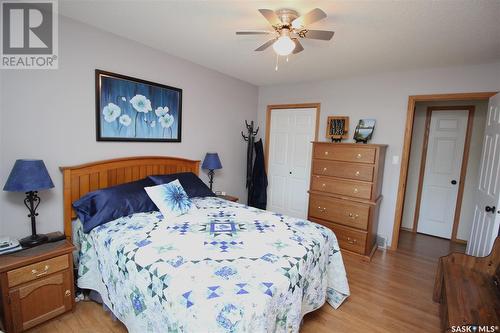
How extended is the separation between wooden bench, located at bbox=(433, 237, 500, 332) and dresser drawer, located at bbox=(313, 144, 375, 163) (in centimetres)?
129

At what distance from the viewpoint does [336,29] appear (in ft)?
6.68

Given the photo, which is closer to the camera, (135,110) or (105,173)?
(105,173)

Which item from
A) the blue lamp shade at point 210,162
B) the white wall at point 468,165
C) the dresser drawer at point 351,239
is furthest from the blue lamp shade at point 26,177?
the white wall at point 468,165

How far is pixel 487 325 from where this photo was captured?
1.37m

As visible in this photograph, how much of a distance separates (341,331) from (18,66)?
3175 millimetres

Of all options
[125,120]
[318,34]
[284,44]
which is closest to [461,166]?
[318,34]

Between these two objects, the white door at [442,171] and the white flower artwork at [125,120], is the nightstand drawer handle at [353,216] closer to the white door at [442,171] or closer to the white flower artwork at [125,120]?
the white door at [442,171]

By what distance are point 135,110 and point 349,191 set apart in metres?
2.70

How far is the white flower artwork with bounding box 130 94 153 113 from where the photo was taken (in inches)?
100

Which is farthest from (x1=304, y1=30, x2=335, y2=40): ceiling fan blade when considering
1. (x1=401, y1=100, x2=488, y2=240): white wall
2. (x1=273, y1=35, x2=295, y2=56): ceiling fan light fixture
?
(x1=401, y1=100, x2=488, y2=240): white wall

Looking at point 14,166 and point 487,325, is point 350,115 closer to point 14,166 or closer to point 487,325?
point 487,325

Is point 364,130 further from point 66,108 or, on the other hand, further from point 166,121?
point 66,108

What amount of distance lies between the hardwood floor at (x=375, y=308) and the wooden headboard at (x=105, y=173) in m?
0.74

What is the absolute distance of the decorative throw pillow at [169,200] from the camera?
87.4 inches
